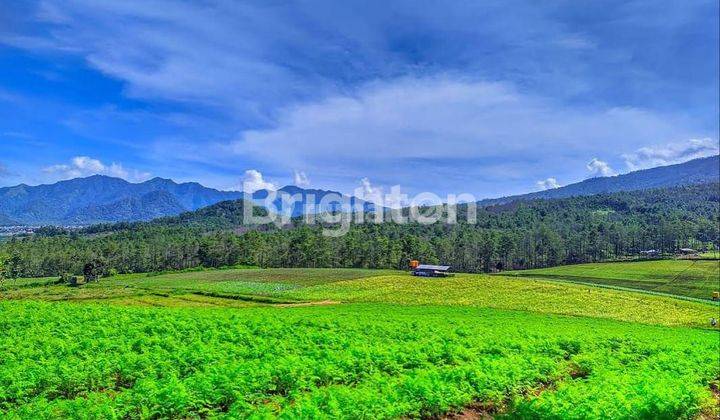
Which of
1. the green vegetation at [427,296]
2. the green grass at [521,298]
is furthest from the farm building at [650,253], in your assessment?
the green grass at [521,298]

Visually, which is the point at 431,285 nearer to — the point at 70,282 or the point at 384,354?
the point at 384,354

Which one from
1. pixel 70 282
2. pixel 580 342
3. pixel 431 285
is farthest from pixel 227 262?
pixel 580 342

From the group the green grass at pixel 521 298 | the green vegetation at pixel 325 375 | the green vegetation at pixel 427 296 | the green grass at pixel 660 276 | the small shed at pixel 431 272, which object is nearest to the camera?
the green vegetation at pixel 325 375

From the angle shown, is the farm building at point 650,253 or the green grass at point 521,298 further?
the farm building at point 650,253

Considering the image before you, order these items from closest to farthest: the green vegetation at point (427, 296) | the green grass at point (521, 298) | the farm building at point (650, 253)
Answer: the green grass at point (521, 298), the green vegetation at point (427, 296), the farm building at point (650, 253)

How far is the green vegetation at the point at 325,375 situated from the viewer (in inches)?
543

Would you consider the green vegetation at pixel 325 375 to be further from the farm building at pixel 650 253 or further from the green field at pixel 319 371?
the farm building at pixel 650 253

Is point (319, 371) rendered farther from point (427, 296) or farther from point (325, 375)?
point (427, 296)

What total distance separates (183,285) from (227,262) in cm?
7842

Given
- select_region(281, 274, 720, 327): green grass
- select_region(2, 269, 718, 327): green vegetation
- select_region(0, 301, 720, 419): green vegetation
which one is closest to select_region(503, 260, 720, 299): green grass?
select_region(2, 269, 718, 327): green vegetation

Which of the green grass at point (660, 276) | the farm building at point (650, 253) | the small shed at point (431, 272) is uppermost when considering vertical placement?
the farm building at point (650, 253)

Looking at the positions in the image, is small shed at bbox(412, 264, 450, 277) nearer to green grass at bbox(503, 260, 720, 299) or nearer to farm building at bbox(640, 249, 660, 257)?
green grass at bbox(503, 260, 720, 299)

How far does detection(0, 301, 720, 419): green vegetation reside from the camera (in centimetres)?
1380

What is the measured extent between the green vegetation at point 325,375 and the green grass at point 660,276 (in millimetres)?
89426
